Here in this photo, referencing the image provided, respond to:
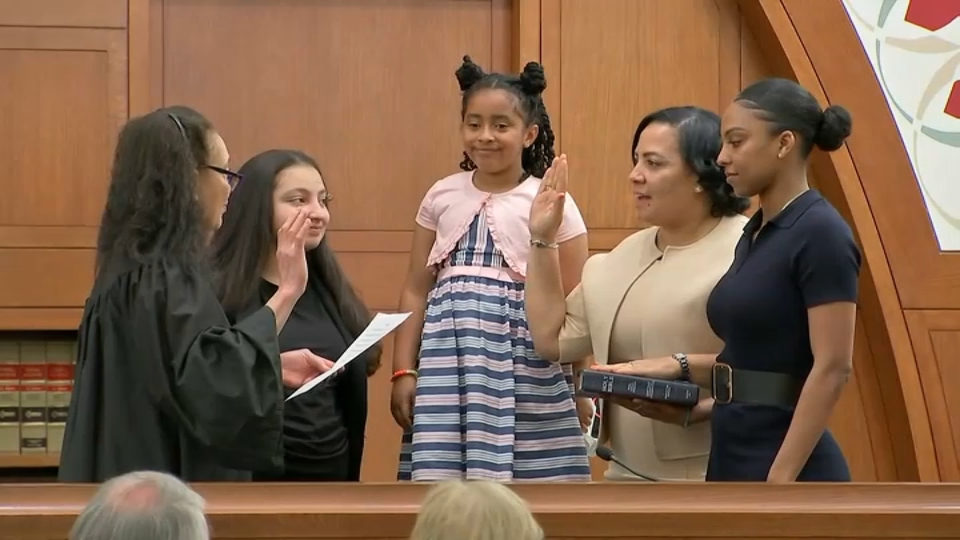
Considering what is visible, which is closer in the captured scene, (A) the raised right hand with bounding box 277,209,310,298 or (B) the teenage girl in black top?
(A) the raised right hand with bounding box 277,209,310,298

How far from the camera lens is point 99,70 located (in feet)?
14.5

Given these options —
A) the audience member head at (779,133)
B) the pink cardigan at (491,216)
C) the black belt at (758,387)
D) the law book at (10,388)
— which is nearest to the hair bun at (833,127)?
the audience member head at (779,133)

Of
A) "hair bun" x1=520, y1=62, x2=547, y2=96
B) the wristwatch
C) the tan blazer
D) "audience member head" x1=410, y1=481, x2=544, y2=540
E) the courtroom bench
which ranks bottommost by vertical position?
the courtroom bench

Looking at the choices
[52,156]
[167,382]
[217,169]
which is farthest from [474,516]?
[52,156]

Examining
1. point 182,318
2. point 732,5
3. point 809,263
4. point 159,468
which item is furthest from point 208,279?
point 732,5

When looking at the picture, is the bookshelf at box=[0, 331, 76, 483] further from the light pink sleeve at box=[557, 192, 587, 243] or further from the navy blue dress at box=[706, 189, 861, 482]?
the navy blue dress at box=[706, 189, 861, 482]

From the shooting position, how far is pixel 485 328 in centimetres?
321

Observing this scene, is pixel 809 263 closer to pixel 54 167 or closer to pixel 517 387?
pixel 517 387

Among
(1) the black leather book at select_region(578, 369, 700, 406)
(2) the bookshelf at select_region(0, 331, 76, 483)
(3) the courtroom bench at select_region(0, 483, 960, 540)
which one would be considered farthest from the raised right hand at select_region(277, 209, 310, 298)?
(2) the bookshelf at select_region(0, 331, 76, 483)

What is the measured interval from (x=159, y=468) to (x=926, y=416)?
9.21 feet

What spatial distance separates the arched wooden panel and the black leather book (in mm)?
2042

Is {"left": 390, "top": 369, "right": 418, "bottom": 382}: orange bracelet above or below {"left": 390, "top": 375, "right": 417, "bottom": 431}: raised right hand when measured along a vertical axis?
above

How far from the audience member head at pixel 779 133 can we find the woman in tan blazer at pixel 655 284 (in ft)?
0.88

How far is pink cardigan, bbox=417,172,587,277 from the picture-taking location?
10.7ft
